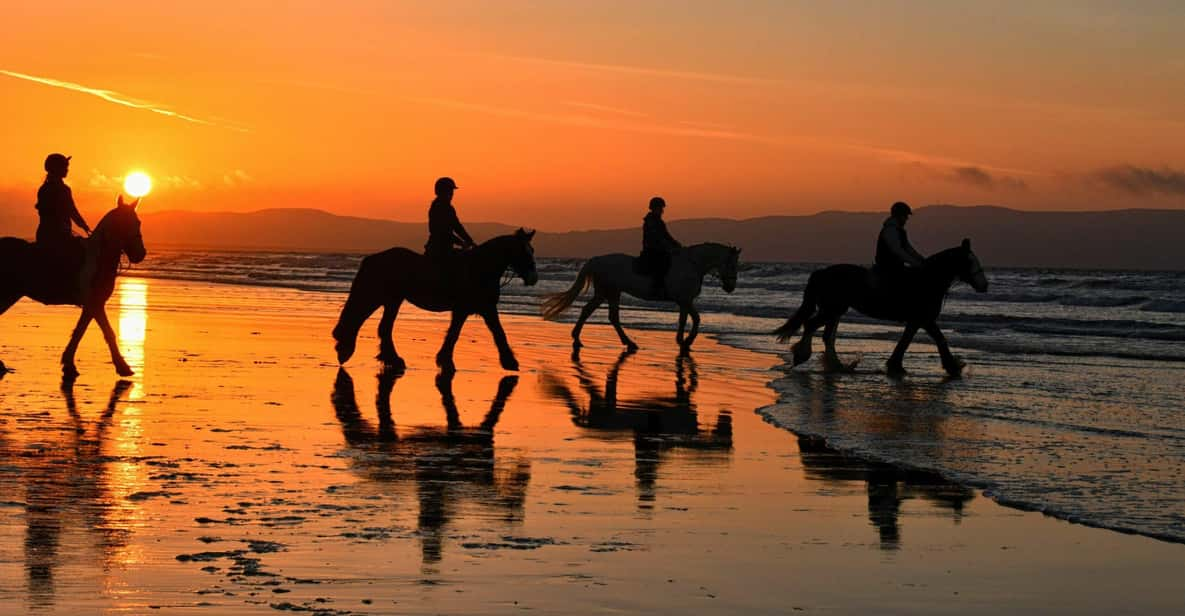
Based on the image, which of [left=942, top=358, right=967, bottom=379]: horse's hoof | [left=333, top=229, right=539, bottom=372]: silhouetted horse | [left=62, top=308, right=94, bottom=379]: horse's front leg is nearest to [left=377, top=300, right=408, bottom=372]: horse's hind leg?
[left=333, top=229, right=539, bottom=372]: silhouetted horse

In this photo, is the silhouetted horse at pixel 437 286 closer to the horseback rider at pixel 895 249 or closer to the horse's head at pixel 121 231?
the horse's head at pixel 121 231

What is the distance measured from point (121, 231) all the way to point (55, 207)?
0.69 m

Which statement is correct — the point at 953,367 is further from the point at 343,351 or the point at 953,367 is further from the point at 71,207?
the point at 71,207

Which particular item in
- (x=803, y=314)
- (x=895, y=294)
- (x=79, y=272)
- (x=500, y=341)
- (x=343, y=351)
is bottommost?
(x=343, y=351)

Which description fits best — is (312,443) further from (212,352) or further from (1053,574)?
(212,352)

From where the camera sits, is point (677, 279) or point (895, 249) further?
point (677, 279)

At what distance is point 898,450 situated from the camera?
10.5 m

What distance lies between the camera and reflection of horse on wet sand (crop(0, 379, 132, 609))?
237 inches

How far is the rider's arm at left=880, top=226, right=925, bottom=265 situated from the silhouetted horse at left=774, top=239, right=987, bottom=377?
10.6 inches

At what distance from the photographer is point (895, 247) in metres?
18.0

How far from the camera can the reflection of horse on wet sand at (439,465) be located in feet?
24.8

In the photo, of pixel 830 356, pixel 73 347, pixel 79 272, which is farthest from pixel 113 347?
pixel 830 356

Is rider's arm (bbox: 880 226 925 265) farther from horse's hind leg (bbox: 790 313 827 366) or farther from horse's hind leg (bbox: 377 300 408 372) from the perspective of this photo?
horse's hind leg (bbox: 377 300 408 372)

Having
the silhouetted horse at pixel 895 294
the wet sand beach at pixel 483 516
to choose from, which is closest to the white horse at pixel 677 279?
the silhouetted horse at pixel 895 294
